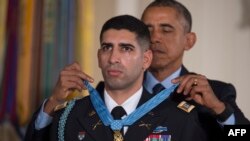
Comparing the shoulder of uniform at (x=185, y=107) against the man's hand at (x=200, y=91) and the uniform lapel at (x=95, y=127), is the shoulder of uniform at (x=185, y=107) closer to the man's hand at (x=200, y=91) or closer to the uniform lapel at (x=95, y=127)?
the man's hand at (x=200, y=91)

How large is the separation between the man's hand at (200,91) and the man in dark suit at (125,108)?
39 mm

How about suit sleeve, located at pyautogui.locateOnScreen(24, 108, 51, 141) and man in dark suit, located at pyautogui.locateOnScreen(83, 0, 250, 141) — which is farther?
man in dark suit, located at pyautogui.locateOnScreen(83, 0, 250, 141)

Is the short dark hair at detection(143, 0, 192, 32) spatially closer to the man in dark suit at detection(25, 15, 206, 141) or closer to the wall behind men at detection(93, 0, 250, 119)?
the man in dark suit at detection(25, 15, 206, 141)

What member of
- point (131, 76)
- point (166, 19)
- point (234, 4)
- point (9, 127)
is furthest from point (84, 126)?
A: point (234, 4)

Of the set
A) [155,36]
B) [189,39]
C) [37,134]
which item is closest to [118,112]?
[37,134]

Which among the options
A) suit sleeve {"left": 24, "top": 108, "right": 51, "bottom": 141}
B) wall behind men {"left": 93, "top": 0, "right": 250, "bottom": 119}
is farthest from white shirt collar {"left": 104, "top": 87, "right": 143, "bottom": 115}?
wall behind men {"left": 93, "top": 0, "right": 250, "bottom": 119}

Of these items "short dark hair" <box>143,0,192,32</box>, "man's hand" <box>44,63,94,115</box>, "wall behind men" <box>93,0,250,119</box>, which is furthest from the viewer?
"wall behind men" <box>93,0,250,119</box>

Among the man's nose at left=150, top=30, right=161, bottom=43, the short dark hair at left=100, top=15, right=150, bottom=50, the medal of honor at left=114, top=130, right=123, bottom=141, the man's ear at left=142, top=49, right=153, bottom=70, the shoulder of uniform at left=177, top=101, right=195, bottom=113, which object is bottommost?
the medal of honor at left=114, top=130, right=123, bottom=141

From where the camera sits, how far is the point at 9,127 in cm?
229

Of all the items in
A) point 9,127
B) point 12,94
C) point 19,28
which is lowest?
point 9,127

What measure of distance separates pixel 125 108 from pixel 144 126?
0.07 m

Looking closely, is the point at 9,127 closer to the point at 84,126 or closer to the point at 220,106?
the point at 84,126

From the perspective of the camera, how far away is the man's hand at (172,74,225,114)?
1.48 m

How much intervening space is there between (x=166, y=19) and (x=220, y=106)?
1.54 ft
